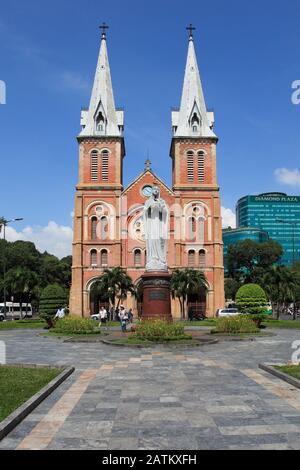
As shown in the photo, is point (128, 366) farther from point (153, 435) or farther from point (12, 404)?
point (153, 435)

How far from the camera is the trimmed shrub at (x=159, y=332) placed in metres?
19.9

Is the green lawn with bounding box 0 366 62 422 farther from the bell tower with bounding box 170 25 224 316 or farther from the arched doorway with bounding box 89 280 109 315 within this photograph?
the bell tower with bounding box 170 25 224 316

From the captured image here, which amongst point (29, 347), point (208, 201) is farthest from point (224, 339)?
point (208, 201)

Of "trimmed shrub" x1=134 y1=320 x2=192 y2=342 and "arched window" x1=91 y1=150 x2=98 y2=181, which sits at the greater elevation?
"arched window" x1=91 y1=150 x2=98 y2=181

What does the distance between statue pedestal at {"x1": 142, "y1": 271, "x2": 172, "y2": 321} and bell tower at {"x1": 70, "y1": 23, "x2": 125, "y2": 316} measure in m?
29.2

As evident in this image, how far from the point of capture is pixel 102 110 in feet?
191

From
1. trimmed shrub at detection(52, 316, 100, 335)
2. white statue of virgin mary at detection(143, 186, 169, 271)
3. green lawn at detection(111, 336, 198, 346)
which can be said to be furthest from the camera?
white statue of virgin mary at detection(143, 186, 169, 271)

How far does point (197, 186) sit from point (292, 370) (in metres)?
45.2

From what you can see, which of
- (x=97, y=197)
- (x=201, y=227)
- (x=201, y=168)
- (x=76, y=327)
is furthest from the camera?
(x=201, y=168)

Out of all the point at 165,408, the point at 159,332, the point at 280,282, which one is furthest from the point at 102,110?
the point at 165,408

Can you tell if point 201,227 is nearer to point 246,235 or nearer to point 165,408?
point 165,408

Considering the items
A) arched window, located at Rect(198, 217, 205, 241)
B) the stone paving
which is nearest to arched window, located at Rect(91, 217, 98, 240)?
arched window, located at Rect(198, 217, 205, 241)

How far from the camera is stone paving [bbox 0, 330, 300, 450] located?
6.57m

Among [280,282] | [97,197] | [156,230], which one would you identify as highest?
[97,197]
